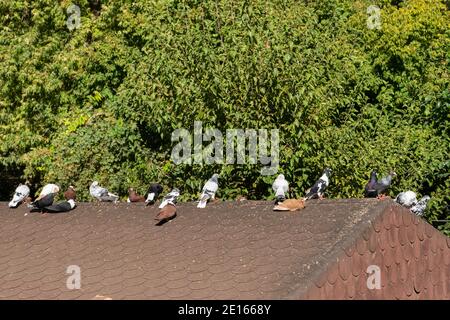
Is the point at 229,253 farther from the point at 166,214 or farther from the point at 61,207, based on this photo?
the point at 61,207

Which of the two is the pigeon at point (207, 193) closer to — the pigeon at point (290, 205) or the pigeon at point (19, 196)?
the pigeon at point (290, 205)

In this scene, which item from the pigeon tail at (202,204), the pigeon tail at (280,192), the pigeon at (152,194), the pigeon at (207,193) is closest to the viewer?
the pigeon tail at (280,192)

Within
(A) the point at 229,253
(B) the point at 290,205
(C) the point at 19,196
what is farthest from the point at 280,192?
(C) the point at 19,196

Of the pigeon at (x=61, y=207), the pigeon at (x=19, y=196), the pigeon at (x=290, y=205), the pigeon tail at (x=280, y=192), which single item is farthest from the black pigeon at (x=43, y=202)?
the pigeon at (x=290, y=205)

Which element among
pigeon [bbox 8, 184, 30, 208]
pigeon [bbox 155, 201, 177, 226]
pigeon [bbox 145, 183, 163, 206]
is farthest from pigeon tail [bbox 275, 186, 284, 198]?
pigeon [bbox 8, 184, 30, 208]

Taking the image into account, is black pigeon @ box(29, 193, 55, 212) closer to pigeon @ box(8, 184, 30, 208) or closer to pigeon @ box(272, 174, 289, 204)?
pigeon @ box(8, 184, 30, 208)
